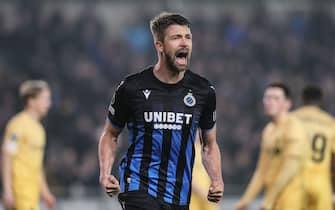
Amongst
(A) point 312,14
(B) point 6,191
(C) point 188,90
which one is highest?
(A) point 312,14

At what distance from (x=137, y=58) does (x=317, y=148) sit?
8.99 meters

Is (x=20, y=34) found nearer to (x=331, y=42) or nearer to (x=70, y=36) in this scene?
(x=70, y=36)

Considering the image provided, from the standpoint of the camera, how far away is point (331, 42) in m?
21.2

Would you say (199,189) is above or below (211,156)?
below

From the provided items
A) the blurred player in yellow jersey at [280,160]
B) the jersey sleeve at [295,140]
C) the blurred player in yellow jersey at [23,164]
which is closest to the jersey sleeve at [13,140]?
the blurred player in yellow jersey at [23,164]

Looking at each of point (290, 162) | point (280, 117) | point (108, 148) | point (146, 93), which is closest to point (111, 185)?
point (108, 148)

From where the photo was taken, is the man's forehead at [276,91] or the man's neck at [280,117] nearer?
the man's neck at [280,117]

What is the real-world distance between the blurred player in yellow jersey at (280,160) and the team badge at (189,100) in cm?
338

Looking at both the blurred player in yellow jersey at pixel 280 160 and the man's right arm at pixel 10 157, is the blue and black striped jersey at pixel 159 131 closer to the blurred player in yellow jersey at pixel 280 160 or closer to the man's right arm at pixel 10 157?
the blurred player in yellow jersey at pixel 280 160

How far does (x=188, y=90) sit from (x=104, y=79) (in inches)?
471

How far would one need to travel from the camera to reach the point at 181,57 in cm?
722

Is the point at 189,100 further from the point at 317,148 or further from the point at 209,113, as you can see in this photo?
the point at 317,148

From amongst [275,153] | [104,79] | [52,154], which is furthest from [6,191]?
[104,79]

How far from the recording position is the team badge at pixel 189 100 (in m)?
7.41
